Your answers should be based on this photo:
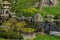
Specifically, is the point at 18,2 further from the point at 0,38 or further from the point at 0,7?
the point at 0,38

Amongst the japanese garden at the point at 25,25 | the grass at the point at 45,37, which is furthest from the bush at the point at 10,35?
Result: the grass at the point at 45,37

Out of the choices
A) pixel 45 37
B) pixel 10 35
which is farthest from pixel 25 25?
pixel 10 35

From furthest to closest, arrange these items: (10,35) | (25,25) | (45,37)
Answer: (25,25) → (45,37) → (10,35)

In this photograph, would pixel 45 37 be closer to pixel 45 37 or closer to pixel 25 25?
pixel 45 37

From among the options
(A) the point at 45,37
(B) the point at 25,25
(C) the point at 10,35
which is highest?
(B) the point at 25,25

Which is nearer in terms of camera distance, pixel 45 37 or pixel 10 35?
pixel 10 35

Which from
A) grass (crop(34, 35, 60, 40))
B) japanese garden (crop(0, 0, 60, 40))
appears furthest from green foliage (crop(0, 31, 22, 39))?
grass (crop(34, 35, 60, 40))

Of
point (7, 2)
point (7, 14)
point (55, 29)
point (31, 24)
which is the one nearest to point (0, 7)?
point (7, 2)

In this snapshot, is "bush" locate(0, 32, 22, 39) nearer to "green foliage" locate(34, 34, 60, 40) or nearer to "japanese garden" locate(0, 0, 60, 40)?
"japanese garden" locate(0, 0, 60, 40)

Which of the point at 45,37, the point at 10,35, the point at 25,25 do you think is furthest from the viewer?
the point at 25,25

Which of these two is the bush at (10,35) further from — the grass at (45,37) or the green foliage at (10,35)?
the grass at (45,37)

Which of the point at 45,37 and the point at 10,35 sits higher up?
the point at 10,35
